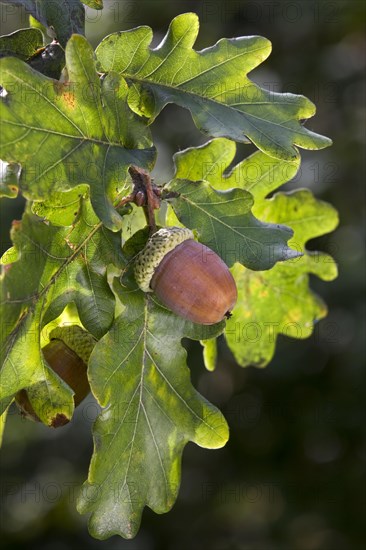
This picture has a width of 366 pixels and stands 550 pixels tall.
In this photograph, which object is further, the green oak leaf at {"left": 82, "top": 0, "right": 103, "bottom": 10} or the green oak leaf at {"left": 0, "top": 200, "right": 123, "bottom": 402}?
the green oak leaf at {"left": 82, "top": 0, "right": 103, "bottom": 10}

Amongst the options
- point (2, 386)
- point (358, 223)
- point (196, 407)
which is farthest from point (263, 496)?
point (2, 386)

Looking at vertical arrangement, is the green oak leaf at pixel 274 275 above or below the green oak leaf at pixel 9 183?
below

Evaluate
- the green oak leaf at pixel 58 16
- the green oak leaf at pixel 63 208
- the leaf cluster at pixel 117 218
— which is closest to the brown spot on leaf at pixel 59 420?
the leaf cluster at pixel 117 218

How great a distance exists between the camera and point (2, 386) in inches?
37.0

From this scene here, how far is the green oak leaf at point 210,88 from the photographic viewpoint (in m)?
1.08

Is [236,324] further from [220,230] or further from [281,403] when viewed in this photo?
[281,403]

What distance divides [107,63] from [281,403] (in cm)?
243

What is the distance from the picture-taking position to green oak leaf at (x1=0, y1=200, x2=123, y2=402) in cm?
92

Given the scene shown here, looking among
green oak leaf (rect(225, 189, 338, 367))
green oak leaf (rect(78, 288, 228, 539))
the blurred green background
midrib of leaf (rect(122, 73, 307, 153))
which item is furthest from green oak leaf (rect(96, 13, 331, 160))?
the blurred green background

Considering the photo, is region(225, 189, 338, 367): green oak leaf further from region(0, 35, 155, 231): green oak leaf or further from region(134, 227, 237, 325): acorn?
region(0, 35, 155, 231): green oak leaf

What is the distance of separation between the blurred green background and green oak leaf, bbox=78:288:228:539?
79.4 inches

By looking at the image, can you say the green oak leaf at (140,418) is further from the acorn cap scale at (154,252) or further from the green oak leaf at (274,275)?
the green oak leaf at (274,275)

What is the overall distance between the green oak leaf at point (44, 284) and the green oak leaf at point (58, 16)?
0.24 m

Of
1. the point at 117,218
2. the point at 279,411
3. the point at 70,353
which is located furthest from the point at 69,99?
the point at 279,411
